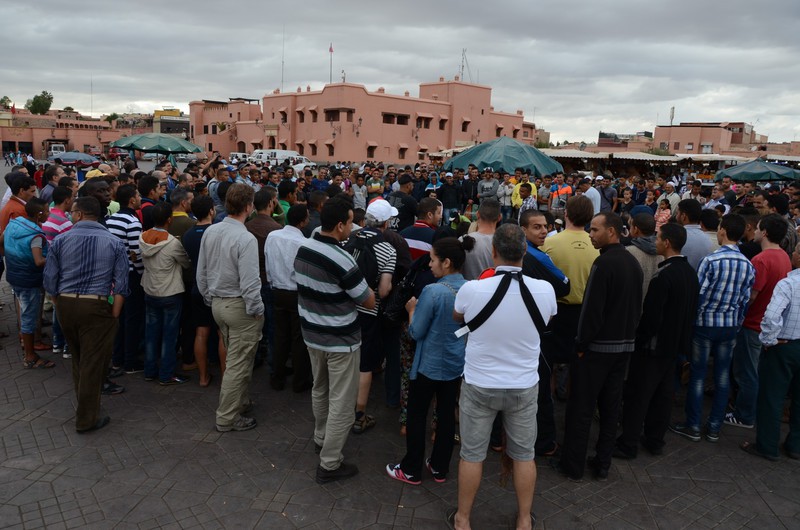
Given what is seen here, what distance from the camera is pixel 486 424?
2.99 metres

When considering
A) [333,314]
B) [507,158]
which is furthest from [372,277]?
[507,158]

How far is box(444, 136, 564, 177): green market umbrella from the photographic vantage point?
960 centimetres

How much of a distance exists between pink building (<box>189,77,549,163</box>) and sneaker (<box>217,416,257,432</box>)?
3713 cm

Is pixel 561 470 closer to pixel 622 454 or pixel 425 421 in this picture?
pixel 622 454

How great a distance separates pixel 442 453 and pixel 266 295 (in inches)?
105

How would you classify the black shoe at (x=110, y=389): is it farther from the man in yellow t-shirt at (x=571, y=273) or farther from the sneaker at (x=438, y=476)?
the man in yellow t-shirt at (x=571, y=273)

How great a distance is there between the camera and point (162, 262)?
15.8ft

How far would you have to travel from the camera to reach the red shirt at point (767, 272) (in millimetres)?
4293

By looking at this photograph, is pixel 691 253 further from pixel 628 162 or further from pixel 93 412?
pixel 628 162

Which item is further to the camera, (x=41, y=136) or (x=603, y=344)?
(x=41, y=136)

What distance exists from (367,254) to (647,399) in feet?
8.10

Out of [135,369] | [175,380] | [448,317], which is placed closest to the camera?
[448,317]

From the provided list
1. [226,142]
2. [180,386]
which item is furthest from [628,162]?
[226,142]

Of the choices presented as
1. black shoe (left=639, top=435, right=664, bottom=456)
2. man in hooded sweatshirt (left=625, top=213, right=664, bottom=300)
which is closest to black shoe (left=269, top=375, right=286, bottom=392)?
black shoe (left=639, top=435, right=664, bottom=456)
